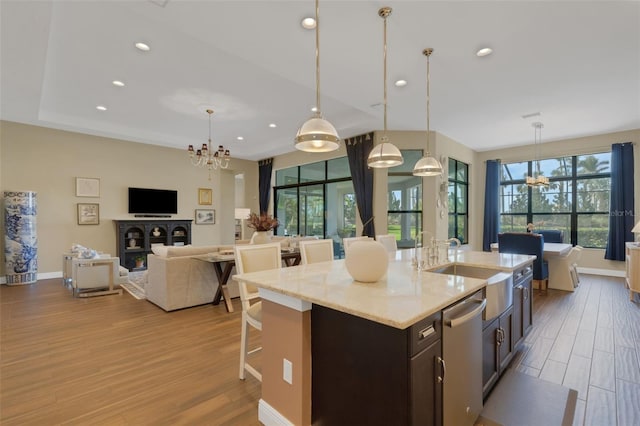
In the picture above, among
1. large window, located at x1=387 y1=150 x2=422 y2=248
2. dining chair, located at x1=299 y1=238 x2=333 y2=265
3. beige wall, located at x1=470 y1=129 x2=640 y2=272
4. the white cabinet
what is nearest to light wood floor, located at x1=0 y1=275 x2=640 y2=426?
the white cabinet

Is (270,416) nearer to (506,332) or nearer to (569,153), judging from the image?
(506,332)

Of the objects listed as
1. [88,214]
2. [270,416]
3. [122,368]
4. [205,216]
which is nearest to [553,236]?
[270,416]

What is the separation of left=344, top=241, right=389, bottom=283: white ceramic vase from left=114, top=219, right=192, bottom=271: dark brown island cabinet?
20.8 feet

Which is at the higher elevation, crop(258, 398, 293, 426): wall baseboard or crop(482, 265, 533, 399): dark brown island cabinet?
crop(482, 265, 533, 399): dark brown island cabinet

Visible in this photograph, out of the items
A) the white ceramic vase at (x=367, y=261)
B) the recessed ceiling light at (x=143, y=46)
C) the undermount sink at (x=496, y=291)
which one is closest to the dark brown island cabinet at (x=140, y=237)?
the recessed ceiling light at (x=143, y=46)

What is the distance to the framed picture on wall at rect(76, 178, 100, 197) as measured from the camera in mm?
6422

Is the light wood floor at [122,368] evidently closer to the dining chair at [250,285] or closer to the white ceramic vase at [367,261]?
the dining chair at [250,285]

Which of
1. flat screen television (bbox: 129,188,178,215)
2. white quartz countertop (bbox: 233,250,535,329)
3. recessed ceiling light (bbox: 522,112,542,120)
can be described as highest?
recessed ceiling light (bbox: 522,112,542,120)

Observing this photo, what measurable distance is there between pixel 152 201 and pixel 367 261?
718 centimetres

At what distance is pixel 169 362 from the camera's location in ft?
8.59

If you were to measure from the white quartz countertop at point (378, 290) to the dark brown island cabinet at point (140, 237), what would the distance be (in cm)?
598

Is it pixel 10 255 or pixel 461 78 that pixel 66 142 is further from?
pixel 461 78

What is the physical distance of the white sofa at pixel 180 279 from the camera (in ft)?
13.0

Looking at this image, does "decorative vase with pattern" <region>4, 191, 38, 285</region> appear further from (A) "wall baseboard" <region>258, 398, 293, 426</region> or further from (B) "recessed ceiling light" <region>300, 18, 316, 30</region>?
(A) "wall baseboard" <region>258, 398, 293, 426</region>
